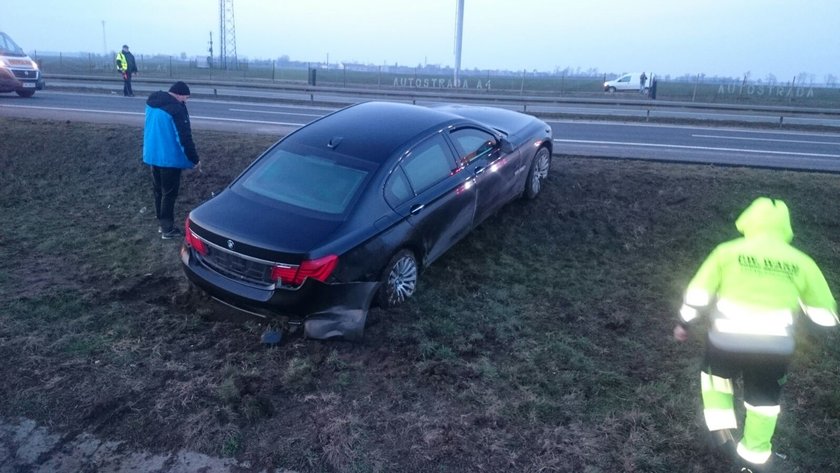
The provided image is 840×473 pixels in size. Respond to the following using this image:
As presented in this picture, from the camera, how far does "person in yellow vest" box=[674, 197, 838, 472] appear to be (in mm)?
3070

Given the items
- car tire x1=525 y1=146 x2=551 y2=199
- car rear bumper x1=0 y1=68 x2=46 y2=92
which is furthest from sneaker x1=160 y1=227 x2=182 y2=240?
car rear bumper x1=0 y1=68 x2=46 y2=92

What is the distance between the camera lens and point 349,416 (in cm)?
374

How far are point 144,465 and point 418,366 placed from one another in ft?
5.98

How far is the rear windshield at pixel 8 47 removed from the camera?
1703 centimetres

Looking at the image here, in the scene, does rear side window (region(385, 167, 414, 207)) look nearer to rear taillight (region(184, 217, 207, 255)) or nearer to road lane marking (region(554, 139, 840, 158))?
rear taillight (region(184, 217, 207, 255))

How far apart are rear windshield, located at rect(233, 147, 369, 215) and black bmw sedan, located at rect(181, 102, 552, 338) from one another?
0.01 metres

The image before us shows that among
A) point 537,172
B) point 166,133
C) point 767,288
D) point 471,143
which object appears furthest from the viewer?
point 537,172

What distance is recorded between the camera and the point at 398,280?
5.07 metres

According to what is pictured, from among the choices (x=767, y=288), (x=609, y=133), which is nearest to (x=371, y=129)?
(x=767, y=288)

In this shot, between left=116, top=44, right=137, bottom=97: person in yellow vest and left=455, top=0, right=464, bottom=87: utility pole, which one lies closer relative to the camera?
left=116, top=44, right=137, bottom=97: person in yellow vest

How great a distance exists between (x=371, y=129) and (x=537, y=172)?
2807mm

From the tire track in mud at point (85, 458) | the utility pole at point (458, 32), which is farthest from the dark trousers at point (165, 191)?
the utility pole at point (458, 32)

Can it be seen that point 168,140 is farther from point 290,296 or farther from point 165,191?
point 290,296

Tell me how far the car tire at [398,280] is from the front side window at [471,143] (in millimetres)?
1315
